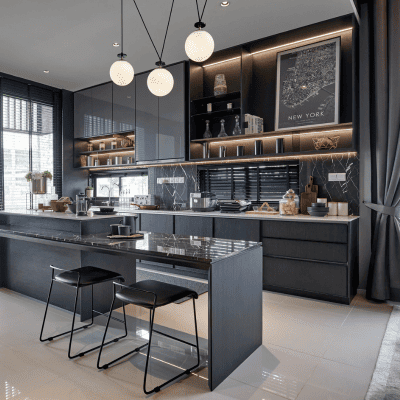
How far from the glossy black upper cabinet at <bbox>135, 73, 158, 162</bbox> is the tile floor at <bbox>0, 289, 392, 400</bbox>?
8.75ft

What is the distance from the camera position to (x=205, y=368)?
2098 mm

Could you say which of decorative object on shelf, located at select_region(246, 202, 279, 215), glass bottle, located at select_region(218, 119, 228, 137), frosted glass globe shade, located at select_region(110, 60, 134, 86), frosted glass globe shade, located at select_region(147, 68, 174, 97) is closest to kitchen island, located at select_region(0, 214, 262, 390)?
frosted glass globe shade, located at select_region(147, 68, 174, 97)

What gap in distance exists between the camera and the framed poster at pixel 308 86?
366 cm

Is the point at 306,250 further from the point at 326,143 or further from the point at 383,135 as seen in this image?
the point at 383,135

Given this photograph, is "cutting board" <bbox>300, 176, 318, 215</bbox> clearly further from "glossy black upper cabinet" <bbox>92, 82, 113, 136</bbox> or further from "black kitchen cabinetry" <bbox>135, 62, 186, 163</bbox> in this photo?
"glossy black upper cabinet" <bbox>92, 82, 113, 136</bbox>

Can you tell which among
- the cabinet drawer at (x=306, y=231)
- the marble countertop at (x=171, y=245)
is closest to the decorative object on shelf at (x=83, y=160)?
the marble countertop at (x=171, y=245)

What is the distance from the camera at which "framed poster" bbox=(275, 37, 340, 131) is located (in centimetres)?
366

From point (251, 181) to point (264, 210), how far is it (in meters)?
0.47

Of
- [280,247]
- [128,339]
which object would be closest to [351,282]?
[280,247]

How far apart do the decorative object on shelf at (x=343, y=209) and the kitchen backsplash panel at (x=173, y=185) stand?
209 cm

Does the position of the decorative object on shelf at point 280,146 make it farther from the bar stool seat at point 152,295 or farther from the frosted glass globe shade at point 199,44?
the bar stool seat at point 152,295

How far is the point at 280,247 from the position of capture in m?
3.56

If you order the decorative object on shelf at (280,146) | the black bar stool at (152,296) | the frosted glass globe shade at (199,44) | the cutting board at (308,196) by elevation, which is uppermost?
the frosted glass globe shade at (199,44)

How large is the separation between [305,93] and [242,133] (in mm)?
868
